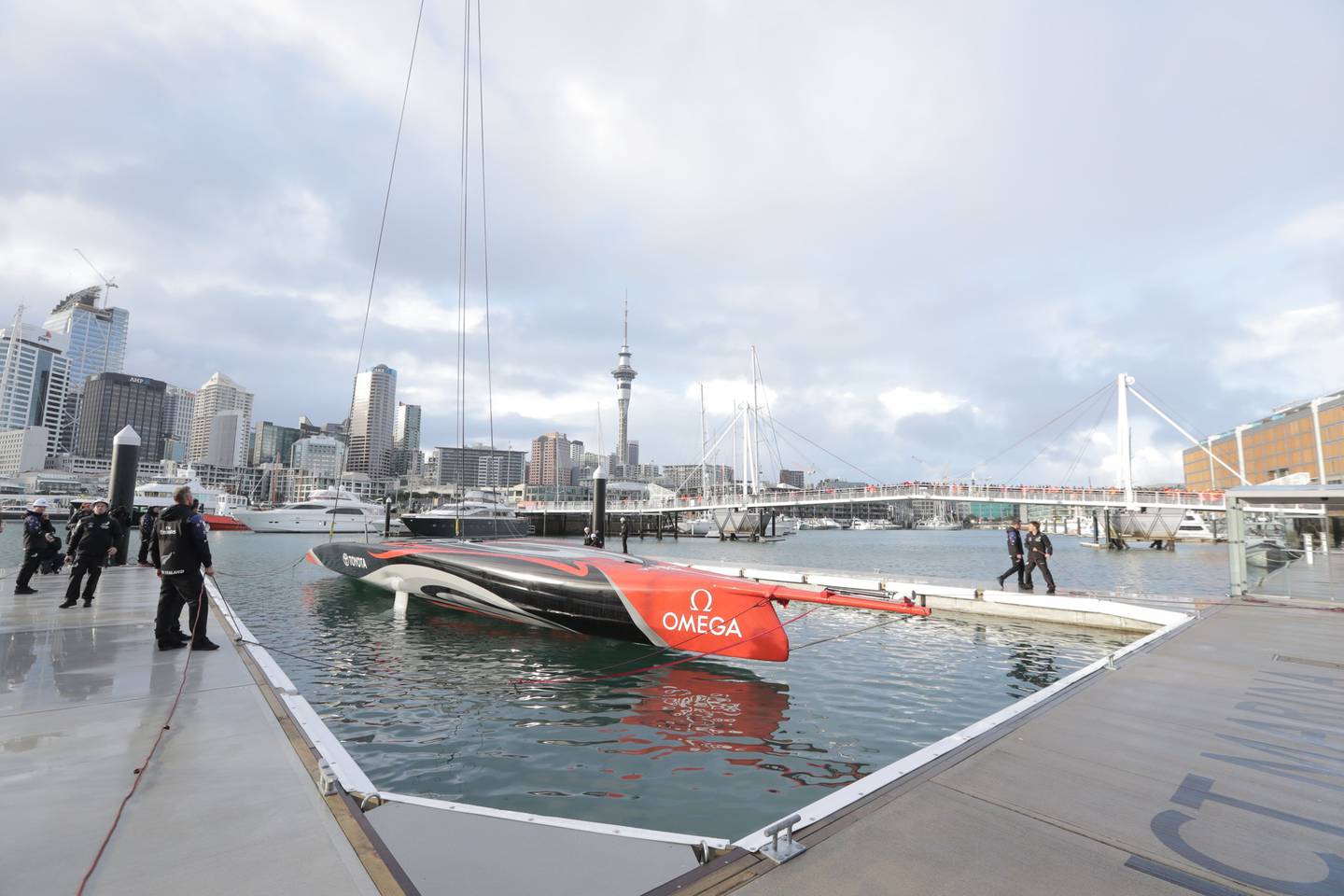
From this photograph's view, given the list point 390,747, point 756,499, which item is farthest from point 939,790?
point 756,499

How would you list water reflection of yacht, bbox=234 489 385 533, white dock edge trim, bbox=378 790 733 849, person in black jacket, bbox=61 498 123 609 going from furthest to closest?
water reflection of yacht, bbox=234 489 385 533 → person in black jacket, bbox=61 498 123 609 → white dock edge trim, bbox=378 790 733 849

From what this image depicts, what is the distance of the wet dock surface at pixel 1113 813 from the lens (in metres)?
2.31

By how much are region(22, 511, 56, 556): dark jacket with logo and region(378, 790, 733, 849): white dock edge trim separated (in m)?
11.5

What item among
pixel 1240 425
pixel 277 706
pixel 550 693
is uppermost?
pixel 1240 425

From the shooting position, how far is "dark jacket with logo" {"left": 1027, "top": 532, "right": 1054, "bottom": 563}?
40.3 feet

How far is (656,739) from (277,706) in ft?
10.0

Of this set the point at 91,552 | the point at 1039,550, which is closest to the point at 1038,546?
the point at 1039,550

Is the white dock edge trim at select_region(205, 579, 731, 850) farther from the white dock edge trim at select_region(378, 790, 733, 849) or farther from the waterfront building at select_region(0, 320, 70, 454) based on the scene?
the waterfront building at select_region(0, 320, 70, 454)

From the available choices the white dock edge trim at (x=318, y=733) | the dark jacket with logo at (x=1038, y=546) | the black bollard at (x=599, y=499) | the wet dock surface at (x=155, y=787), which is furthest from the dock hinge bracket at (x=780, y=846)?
the black bollard at (x=599, y=499)

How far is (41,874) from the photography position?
2250 mm

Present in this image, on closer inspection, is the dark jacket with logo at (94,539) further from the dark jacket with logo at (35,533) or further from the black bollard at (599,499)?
A: the black bollard at (599,499)

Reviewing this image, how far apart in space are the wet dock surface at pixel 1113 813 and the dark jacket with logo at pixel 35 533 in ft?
43.7

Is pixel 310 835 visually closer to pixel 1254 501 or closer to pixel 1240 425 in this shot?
pixel 1254 501

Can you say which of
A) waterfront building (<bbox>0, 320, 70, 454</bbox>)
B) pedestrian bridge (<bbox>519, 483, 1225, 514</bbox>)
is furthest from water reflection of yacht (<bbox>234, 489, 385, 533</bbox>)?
waterfront building (<bbox>0, 320, 70, 454</bbox>)
